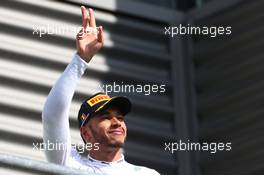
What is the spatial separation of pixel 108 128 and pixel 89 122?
157 mm

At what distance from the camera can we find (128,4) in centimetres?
1048

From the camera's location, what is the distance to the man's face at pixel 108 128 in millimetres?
7305

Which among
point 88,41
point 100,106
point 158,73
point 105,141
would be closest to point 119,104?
point 100,106

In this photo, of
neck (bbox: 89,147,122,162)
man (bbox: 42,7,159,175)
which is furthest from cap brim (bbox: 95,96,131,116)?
neck (bbox: 89,147,122,162)

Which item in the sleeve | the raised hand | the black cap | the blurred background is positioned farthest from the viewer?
the blurred background

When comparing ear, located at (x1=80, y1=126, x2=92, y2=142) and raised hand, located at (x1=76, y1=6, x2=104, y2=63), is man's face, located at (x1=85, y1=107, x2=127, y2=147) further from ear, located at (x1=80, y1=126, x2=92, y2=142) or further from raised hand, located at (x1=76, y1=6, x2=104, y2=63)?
raised hand, located at (x1=76, y1=6, x2=104, y2=63)

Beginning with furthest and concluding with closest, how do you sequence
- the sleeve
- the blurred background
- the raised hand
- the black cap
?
the blurred background → the black cap → the raised hand → the sleeve

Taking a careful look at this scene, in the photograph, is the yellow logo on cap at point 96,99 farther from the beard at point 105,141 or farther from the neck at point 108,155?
the neck at point 108,155

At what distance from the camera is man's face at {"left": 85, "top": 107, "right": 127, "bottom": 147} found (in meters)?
7.30

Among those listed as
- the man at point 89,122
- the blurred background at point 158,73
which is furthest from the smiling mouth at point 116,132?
A: the blurred background at point 158,73

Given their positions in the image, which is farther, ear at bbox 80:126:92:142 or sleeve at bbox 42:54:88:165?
ear at bbox 80:126:92:142

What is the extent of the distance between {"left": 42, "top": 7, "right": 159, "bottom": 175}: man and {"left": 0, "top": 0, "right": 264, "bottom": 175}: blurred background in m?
2.03

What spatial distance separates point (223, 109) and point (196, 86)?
44cm

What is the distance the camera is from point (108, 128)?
7332 mm
